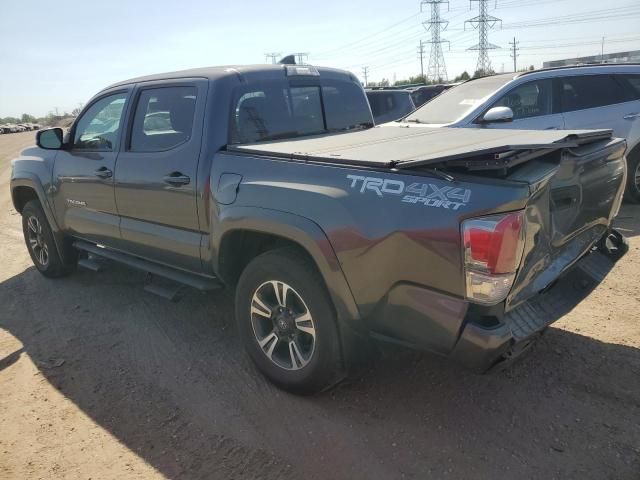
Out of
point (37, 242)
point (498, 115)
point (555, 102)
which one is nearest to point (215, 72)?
point (498, 115)

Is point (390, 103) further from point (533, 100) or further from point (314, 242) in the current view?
point (314, 242)

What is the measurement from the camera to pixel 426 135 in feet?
12.5

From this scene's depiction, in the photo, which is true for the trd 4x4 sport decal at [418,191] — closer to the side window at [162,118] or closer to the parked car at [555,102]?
the side window at [162,118]

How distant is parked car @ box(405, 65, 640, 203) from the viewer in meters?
6.47

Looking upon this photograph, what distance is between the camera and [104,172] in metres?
4.44

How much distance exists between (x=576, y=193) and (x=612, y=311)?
177 cm

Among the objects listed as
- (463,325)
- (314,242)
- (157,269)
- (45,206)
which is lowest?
(157,269)

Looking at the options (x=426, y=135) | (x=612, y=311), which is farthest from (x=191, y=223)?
(x=612, y=311)

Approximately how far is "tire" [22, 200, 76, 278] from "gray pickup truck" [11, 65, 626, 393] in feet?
3.31

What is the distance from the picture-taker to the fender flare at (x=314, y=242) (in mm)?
2777

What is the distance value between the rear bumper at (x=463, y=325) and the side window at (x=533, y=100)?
445cm

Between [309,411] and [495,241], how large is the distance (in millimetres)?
1580

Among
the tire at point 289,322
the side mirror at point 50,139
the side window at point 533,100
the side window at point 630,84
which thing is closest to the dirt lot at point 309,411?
the tire at point 289,322

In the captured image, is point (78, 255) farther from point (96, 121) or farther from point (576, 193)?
point (576, 193)
